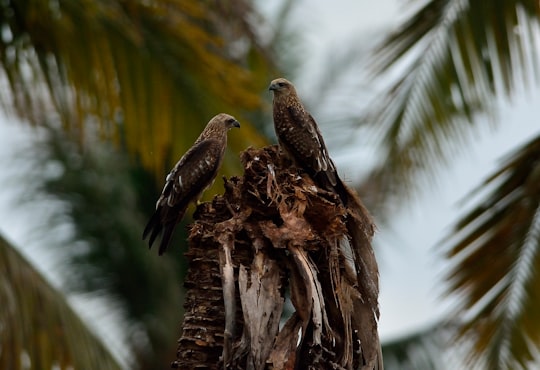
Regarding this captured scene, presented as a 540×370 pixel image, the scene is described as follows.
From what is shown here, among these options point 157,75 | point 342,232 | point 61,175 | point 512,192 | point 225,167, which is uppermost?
point 61,175

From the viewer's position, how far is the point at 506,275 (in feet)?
27.6

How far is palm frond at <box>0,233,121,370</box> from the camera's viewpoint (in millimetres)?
7199

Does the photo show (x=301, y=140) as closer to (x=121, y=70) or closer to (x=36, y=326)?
(x=121, y=70)

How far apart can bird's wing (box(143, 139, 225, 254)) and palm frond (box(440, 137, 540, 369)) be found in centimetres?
204

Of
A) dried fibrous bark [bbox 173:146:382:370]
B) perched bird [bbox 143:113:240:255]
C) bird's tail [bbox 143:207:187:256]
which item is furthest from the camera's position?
perched bird [bbox 143:113:240:255]

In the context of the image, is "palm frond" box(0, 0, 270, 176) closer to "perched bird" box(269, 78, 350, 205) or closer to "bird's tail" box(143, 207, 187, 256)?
"perched bird" box(269, 78, 350, 205)

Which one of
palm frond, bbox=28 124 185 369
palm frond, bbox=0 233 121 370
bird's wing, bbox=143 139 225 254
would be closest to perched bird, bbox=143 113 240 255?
bird's wing, bbox=143 139 225 254

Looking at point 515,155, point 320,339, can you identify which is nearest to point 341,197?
point 320,339

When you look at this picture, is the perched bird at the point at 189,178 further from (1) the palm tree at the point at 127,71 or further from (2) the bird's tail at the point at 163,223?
(1) the palm tree at the point at 127,71

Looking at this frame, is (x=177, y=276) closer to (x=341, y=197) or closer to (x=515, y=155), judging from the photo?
(x=515, y=155)

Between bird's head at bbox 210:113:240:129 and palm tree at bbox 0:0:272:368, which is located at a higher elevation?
palm tree at bbox 0:0:272:368

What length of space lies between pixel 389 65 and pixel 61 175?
8.66 m

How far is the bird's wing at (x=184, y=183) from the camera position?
682cm

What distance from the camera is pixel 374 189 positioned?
33.5ft
